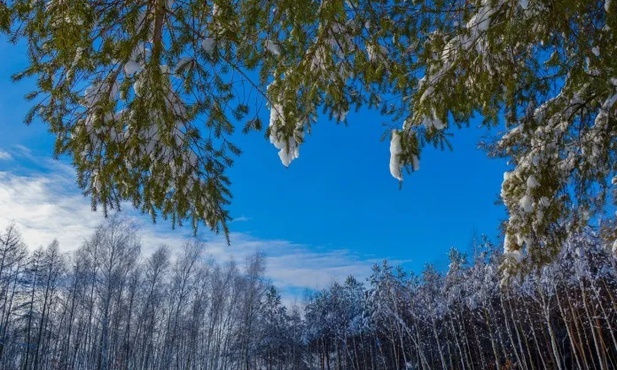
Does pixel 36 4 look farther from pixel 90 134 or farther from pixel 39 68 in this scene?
pixel 90 134

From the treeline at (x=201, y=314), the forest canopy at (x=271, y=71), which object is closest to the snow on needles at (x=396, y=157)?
the forest canopy at (x=271, y=71)

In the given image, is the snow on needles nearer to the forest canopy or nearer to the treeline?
the forest canopy

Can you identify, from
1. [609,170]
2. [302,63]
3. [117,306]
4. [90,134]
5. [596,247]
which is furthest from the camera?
[117,306]

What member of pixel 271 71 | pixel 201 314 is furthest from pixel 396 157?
pixel 201 314

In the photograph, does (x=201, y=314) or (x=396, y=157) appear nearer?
(x=396, y=157)

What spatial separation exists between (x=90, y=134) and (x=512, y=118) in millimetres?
4280

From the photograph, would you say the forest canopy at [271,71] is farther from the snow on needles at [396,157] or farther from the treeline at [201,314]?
the treeline at [201,314]

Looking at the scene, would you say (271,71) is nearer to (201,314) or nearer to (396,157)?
(396,157)

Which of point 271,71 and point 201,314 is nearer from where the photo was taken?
point 271,71

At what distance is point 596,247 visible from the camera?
15383mm

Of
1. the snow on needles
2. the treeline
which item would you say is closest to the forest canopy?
the snow on needles

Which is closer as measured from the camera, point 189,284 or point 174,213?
point 174,213

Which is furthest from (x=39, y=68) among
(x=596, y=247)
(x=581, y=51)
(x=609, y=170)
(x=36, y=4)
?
(x=596, y=247)

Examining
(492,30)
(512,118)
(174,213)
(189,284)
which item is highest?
(189,284)
